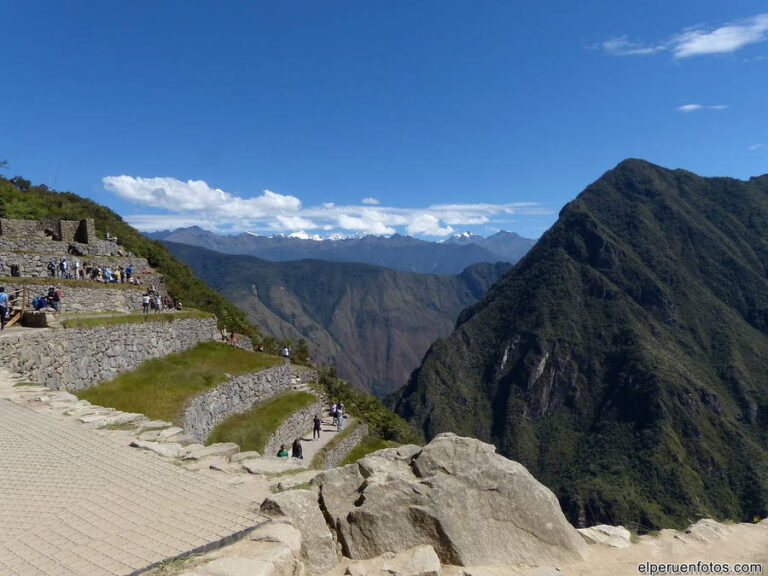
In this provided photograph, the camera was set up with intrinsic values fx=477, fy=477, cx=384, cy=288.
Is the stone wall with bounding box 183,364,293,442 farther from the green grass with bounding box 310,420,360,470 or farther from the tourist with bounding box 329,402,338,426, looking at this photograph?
the green grass with bounding box 310,420,360,470

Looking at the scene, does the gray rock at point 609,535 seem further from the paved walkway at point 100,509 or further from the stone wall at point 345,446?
the stone wall at point 345,446

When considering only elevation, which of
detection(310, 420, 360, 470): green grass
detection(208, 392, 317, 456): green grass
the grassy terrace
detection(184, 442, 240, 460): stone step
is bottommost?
detection(310, 420, 360, 470): green grass

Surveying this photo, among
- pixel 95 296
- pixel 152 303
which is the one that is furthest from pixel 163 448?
pixel 152 303

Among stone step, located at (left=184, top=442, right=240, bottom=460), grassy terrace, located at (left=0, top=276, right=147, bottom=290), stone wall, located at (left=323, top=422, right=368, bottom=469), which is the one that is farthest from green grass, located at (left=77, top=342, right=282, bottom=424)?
stone step, located at (left=184, top=442, right=240, bottom=460)

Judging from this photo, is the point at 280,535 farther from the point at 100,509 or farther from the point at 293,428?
the point at 293,428

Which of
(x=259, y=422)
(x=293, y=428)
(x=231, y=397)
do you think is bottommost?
(x=293, y=428)

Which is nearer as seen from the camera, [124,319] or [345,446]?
[124,319]
